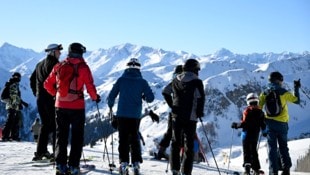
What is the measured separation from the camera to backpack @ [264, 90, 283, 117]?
11422 mm

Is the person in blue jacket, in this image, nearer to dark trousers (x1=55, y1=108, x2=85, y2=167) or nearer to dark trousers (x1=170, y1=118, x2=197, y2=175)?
dark trousers (x1=170, y1=118, x2=197, y2=175)

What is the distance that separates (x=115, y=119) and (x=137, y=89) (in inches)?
34.4

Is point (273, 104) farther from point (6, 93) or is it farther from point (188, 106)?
point (6, 93)

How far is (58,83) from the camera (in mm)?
9133

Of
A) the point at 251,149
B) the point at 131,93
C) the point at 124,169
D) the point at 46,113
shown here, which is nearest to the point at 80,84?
the point at 131,93

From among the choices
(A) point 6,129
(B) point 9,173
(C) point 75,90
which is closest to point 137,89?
(C) point 75,90

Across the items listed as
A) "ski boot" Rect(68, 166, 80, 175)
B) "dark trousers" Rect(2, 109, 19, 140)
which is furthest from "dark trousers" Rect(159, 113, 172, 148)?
"dark trousers" Rect(2, 109, 19, 140)

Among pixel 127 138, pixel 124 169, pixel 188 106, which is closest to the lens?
pixel 188 106

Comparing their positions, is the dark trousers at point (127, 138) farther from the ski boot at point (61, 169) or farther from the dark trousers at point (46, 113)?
the dark trousers at point (46, 113)

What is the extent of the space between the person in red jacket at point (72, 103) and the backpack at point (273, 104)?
4.72 meters

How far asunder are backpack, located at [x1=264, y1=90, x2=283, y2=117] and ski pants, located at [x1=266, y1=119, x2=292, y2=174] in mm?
238

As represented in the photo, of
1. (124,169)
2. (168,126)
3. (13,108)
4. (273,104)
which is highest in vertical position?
(13,108)

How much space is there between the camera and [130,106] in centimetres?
1003

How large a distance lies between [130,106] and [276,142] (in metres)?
4.12
